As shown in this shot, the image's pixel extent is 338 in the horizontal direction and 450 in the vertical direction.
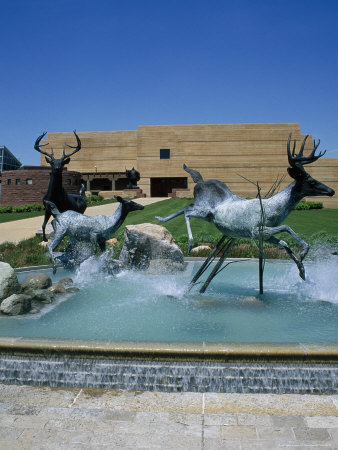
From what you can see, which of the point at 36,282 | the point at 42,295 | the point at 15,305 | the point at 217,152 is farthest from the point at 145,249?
the point at 217,152

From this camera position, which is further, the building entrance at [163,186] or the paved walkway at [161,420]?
the building entrance at [163,186]

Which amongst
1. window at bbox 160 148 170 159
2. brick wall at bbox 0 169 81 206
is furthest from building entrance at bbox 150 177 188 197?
brick wall at bbox 0 169 81 206

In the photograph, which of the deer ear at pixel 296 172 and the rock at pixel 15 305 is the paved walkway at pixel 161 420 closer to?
the rock at pixel 15 305

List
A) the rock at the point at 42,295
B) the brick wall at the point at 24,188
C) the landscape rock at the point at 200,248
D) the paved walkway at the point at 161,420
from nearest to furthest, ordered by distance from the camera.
A: the paved walkway at the point at 161,420, the rock at the point at 42,295, the landscape rock at the point at 200,248, the brick wall at the point at 24,188

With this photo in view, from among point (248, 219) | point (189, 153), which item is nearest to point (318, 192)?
point (248, 219)

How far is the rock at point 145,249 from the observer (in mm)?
11047

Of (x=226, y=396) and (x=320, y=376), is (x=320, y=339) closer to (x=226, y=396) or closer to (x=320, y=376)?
(x=320, y=376)

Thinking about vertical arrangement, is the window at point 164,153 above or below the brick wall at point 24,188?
above

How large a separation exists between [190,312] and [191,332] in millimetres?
1077

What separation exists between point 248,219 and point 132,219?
16.6 metres

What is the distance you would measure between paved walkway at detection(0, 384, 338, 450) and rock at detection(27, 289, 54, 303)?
3091mm

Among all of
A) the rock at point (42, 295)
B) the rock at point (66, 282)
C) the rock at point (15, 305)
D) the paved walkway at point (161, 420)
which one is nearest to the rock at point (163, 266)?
the rock at point (66, 282)

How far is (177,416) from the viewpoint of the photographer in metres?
4.07

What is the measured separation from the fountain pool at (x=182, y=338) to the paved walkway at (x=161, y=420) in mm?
169
